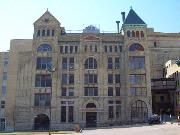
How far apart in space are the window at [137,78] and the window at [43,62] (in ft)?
64.1

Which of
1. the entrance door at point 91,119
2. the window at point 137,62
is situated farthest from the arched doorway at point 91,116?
the window at point 137,62

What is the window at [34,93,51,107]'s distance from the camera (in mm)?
68375

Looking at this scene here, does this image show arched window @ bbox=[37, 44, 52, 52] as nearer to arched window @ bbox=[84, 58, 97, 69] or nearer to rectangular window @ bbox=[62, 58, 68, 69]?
rectangular window @ bbox=[62, 58, 68, 69]

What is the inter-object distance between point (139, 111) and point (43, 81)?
23274 mm

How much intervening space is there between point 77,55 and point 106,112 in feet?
49.6

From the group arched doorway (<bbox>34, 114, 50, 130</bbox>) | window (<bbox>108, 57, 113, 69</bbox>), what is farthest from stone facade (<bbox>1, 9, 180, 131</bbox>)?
window (<bbox>108, 57, 113, 69</bbox>)

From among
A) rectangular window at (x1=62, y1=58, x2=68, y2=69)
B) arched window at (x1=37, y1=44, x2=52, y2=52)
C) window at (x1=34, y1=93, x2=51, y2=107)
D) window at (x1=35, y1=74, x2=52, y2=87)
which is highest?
arched window at (x1=37, y1=44, x2=52, y2=52)

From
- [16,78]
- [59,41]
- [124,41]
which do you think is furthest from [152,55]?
[16,78]

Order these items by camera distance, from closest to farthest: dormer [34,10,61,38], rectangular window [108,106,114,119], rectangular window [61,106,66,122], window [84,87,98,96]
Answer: rectangular window [61,106,66,122]
rectangular window [108,106,114,119]
window [84,87,98,96]
dormer [34,10,61,38]

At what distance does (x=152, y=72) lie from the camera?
83250 millimetres

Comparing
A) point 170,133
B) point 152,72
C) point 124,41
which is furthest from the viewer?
point 152,72

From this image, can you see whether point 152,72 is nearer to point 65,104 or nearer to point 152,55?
point 152,55

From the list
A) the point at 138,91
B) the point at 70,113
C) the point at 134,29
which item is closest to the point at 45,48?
the point at 70,113

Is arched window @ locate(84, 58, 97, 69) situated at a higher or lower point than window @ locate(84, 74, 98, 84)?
higher
